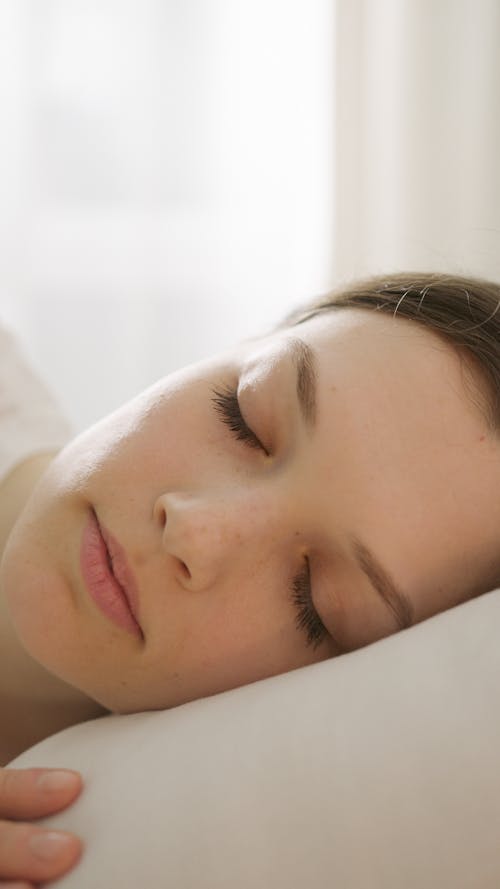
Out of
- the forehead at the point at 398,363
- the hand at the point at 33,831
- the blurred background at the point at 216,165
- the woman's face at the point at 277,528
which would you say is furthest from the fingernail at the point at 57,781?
the blurred background at the point at 216,165

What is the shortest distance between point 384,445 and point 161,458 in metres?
0.20

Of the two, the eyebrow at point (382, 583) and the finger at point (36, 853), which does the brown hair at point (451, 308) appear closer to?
the eyebrow at point (382, 583)

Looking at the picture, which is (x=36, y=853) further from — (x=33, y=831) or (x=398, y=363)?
(x=398, y=363)

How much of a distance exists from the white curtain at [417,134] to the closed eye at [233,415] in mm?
1172

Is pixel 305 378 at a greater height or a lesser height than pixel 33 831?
greater

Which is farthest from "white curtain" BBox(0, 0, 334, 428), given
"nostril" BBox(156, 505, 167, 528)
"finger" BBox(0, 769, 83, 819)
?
"finger" BBox(0, 769, 83, 819)

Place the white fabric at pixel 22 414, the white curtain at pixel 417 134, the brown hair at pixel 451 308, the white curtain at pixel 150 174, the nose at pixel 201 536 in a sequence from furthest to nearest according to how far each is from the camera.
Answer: the white curtain at pixel 417 134 → the white curtain at pixel 150 174 → the white fabric at pixel 22 414 → the brown hair at pixel 451 308 → the nose at pixel 201 536

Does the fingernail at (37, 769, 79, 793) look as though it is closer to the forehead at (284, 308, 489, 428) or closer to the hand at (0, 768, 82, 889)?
the hand at (0, 768, 82, 889)

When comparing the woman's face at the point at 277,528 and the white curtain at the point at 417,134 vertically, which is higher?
the white curtain at the point at 417,134

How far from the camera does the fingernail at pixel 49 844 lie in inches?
23.4

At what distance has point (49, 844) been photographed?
601 mm

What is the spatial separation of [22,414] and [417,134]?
1227 mm

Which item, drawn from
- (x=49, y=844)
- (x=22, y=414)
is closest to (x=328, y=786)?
(x=49, y=844)

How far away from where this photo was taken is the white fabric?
1164 mm
